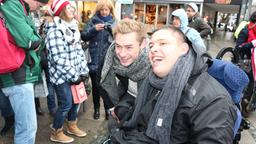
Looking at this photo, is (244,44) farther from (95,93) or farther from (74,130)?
(74,130)

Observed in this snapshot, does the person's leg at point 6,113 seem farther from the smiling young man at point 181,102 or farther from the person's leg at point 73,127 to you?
the smiling young man at point 181,102

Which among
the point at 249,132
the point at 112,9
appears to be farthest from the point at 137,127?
the point at 249,132

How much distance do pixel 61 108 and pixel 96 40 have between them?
1101 millimetres

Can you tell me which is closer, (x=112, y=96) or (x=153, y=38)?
(x=153, y=38)

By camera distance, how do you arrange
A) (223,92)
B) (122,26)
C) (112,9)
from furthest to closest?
(112,9) < (122,26) < (223,92)

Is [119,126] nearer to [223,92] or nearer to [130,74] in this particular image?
[130,74]

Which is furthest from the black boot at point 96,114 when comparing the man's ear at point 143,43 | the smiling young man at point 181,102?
the smiling young man at point 181,102

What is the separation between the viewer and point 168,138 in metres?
1.71

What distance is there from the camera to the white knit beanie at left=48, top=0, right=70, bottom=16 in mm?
3244

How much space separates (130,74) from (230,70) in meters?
0.75

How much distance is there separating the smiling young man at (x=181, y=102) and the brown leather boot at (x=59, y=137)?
75.6 inches

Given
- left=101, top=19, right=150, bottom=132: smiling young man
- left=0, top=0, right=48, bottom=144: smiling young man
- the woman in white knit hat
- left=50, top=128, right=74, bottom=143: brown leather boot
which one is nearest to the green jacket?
left=0, top=0, right=48, bottom=144: smiling young man

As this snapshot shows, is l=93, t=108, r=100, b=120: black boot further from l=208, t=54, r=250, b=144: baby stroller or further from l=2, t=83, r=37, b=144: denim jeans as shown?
l=208, t=54, r=250, b=144: baby stroller

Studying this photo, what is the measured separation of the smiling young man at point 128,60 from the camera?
2.25 m
